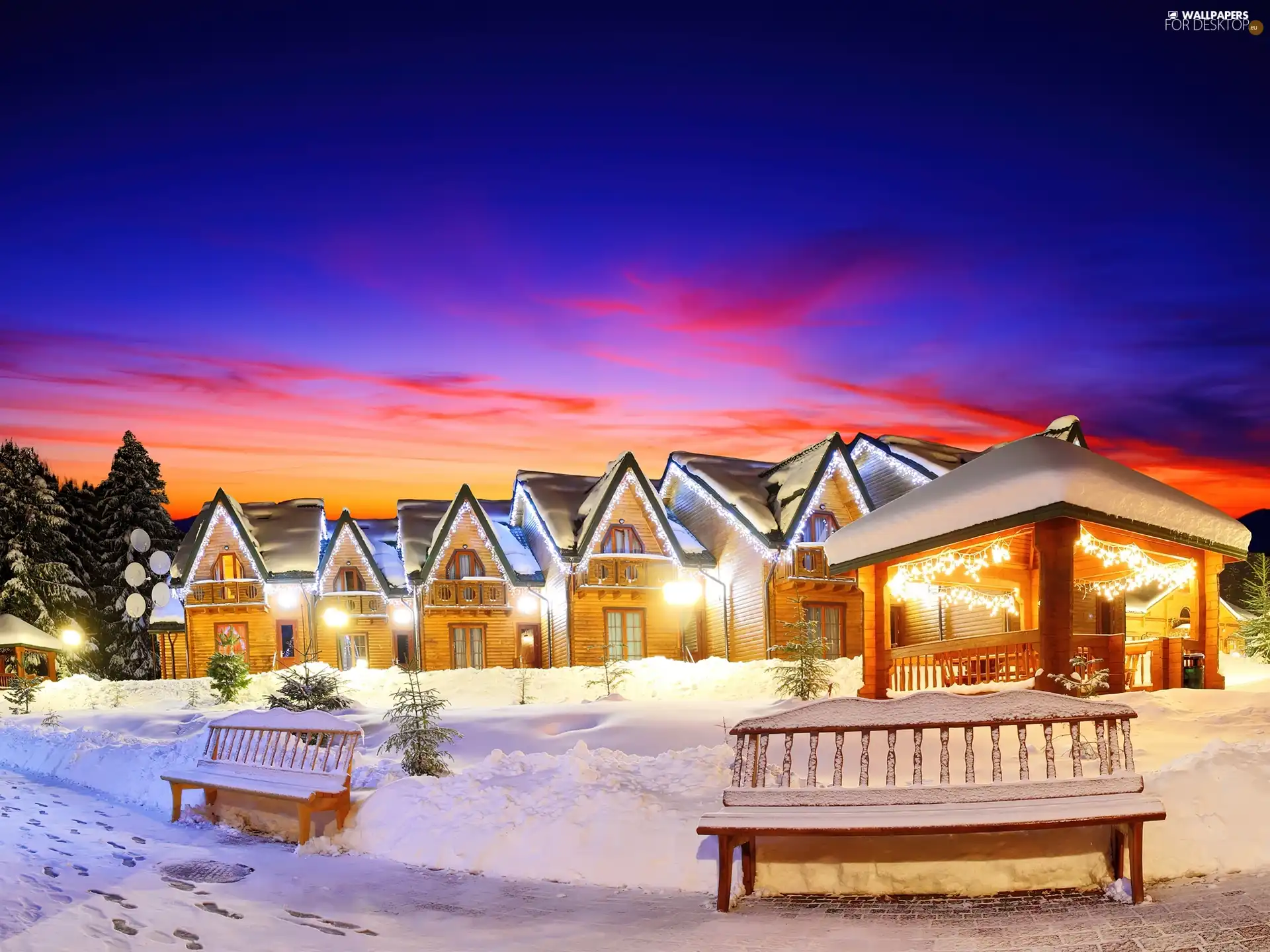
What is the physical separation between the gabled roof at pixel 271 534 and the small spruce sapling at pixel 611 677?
12734mm

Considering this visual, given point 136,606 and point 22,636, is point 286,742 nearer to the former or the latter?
point 22,636

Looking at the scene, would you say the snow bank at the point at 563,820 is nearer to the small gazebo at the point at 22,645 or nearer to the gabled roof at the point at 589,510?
the gabled roof at the point at 589,510

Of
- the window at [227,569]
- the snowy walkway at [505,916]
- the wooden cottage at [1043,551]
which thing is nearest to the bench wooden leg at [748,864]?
the snowy walkway at [505,916]

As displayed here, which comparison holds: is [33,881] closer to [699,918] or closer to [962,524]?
[699,918]

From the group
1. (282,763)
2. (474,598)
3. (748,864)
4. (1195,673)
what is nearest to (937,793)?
(748,864)

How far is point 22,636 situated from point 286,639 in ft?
36.5

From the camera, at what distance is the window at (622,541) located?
3356 cm

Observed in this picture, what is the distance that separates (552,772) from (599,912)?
12.4 feet

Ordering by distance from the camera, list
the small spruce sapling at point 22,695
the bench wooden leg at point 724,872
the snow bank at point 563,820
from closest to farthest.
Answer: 1. the bench wooden leg at point 724,872
2. the snow bank at point 563,820
3. the small spruce sapling at point 22,695

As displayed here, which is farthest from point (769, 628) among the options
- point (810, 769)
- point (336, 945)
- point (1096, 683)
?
point (336, 945)

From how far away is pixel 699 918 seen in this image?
811 cm

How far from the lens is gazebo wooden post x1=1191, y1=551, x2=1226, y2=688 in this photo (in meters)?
17.1

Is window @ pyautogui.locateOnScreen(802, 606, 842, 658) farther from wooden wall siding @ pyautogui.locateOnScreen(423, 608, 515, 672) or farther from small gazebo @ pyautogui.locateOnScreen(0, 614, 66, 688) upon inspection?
small gazebo @ pyautogui.locateOnScreen(0, 614, 66, 688)

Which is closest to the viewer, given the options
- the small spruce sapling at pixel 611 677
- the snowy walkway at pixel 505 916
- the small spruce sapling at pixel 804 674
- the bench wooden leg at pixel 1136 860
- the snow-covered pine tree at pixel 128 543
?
the snowy walkway at pixel 505 916
